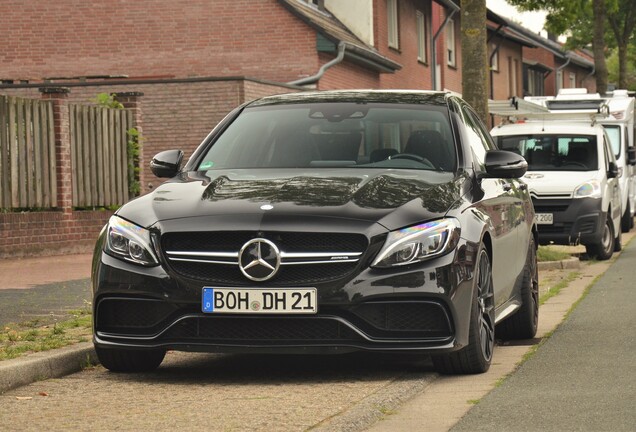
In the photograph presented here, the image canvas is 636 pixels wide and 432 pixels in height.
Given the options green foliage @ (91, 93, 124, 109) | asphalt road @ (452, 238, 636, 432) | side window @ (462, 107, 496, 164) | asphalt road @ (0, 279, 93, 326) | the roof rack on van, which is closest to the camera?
asphalt road @ (452, 238, 636, 432)

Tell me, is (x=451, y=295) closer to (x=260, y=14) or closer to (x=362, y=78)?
(x=260, y=14)

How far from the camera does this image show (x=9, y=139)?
17781 mm

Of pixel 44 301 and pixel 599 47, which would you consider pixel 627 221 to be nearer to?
pixel 599 47

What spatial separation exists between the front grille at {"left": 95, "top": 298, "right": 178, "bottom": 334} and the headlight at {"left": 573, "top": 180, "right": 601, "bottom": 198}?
41.7 feet

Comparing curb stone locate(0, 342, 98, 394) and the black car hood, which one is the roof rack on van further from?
curb stone locate(0, 342, 98, 394)

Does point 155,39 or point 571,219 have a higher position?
point 155,39

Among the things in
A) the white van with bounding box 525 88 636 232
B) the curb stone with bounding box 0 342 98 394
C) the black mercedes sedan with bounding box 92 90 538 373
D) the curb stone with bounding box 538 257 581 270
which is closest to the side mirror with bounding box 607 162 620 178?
the curb stone with bounding box 538 257 581 270

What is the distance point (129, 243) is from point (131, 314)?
1.28 ft

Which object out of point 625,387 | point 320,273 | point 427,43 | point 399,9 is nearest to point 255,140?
point 320,273

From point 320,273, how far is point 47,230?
11923 millimetres

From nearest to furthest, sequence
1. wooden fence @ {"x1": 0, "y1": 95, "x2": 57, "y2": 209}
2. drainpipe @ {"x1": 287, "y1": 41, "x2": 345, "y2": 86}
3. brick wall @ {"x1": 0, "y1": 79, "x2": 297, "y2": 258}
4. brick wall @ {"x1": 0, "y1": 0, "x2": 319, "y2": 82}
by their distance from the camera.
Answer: wooden fence @ {"x1": 0, "y1": 95, "x2": 57, "y2": 209} < brick wall @ {"x1": 0, "y1": 79, "x2": 297, "y2": 258} < drainpipe @ {"x1": 287, "y1": 41, "x2": 345, "y2": 86} < brick wall @ {"x1": 0, "y1": 0, "x2": 319, "y2": 82}

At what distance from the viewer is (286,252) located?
7.24 meters

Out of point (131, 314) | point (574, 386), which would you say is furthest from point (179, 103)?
point (574, 386)

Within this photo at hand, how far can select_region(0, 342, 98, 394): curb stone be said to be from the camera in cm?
745
